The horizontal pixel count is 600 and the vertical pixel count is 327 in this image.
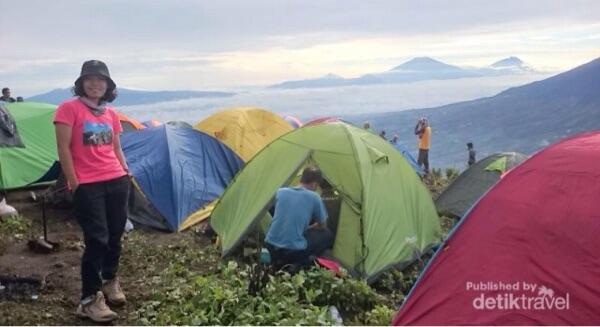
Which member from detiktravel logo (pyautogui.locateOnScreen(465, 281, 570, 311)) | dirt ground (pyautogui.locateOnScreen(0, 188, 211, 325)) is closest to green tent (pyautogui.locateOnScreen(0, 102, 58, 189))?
dirt ground (pyautogui.locateOnScreen(0, 188, 211, 325))

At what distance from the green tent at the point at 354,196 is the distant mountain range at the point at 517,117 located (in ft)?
105

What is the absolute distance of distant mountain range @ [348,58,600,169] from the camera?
46.3m

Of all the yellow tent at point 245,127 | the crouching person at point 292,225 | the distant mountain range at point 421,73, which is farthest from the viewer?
the distant mountain range at point 421,73

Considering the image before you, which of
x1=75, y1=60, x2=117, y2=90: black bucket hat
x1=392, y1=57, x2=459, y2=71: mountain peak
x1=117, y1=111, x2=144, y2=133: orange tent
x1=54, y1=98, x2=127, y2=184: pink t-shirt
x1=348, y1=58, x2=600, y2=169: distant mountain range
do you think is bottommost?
x1=348, y1=58, x2=600, y2=169: distant mountain range

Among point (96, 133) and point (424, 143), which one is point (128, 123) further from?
point (96, 133)

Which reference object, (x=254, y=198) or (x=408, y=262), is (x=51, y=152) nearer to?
(x=254, y=198)

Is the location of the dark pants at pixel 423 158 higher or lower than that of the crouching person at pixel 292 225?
lower

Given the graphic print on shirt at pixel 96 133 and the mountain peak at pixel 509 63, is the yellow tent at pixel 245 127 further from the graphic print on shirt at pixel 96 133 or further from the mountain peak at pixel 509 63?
the mountain peak at pixel 509 63

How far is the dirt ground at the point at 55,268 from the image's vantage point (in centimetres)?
431

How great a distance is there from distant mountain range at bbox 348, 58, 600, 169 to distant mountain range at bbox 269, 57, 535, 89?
22.1m

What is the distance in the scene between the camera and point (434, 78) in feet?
353

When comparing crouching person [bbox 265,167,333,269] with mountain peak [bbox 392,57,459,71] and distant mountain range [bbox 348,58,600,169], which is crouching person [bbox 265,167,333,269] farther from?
mountain peak [bbox 392,57,459,71]

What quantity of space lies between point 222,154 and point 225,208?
227cm

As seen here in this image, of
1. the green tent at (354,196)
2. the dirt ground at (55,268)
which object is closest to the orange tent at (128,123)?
the dirt ground at (55,268)
